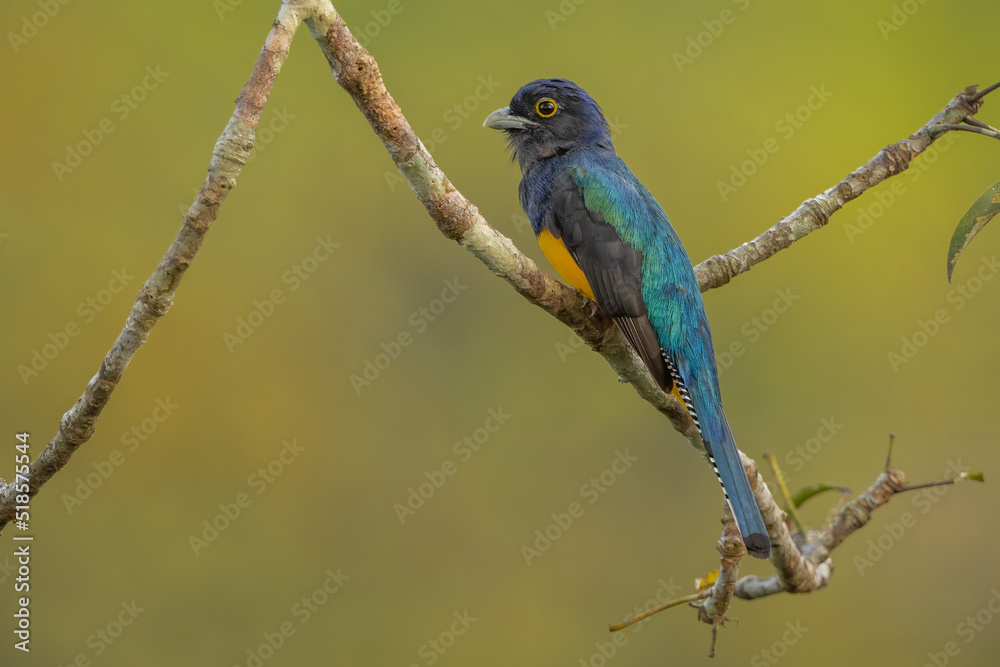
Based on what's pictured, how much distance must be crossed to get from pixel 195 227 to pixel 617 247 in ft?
6.37

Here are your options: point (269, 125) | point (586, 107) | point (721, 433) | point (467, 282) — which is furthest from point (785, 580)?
point (269, 125)

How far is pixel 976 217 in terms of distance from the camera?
2939mm

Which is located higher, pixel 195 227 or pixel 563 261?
pixel 195 227

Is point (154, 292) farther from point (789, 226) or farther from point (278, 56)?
point (789, 226)

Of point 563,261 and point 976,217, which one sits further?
point 563,261

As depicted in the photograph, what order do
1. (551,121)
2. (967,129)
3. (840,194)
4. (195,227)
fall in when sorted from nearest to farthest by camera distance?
(195,227) → (967,129) → (840,194) → (551,121)

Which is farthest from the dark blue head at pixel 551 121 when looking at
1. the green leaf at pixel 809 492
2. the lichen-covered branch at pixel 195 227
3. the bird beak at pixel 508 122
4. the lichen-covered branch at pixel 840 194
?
the lichen-covered branch at pixel 195 227

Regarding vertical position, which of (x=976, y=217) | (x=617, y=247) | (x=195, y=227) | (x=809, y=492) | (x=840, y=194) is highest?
(x=195, y=227)

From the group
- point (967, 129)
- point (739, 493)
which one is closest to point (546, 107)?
point (967, 129)

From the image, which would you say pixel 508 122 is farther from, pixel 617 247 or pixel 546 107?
pixel 617 247

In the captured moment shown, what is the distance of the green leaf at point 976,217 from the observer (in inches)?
115

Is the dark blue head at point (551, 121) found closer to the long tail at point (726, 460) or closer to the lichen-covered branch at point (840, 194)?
the lichen-covered branch at point (840, 194)

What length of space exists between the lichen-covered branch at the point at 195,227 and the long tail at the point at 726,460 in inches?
73.0

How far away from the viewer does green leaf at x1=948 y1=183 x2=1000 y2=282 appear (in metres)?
2.93
